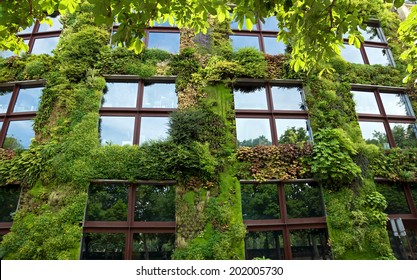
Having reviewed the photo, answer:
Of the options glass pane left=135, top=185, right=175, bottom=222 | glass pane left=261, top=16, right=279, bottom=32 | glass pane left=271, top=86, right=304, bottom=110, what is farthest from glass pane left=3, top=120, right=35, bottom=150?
glass pane left=261, top=16, right=279, bottom=32

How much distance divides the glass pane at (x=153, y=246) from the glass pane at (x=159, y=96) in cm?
473

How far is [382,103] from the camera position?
1218cm

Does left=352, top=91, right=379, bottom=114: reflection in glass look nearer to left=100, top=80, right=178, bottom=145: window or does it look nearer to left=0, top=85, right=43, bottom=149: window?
left=100, top=80, right=178, bottom=145: window

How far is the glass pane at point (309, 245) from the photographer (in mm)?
9031

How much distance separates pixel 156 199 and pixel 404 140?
9.86 metres

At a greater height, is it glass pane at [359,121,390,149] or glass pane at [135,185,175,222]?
glass pane at [359,121,390,149]

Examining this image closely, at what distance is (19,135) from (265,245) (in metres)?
9.37

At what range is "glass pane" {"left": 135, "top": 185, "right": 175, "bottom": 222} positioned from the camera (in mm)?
9047

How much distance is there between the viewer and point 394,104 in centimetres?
1229

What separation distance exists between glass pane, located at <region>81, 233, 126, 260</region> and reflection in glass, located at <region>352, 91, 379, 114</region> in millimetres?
10306

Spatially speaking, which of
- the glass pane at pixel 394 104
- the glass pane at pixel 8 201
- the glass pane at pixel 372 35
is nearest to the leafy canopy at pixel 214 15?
the glass pane at pixel 8 201

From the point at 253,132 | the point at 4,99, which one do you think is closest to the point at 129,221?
the point at 253,132
